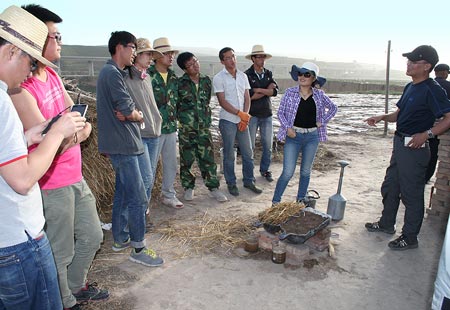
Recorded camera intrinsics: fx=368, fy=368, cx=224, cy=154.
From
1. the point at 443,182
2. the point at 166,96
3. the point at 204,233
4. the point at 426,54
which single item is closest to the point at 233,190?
the point at 204,233

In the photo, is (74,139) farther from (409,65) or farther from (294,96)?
(409,65)

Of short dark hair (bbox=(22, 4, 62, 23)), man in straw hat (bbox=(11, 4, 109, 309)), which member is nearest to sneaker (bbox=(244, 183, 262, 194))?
man in straw hat (bbox=(11, 4, 109, 309))

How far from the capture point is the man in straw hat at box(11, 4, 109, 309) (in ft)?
7.81

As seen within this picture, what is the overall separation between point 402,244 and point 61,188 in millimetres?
3656

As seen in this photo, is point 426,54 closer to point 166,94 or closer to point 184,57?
point 184,57

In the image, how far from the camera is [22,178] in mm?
1523

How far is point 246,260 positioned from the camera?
3.89 meters

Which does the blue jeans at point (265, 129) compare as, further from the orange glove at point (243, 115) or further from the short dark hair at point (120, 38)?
the short dark hair at point (120, 38)

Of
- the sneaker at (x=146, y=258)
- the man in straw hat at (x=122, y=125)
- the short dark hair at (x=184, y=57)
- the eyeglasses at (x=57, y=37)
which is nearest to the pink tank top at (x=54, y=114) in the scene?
the eyeglasses at (x=57, y=37)

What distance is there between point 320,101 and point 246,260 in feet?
7.54

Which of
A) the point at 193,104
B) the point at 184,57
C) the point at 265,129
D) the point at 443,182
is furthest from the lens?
the point at 265,129

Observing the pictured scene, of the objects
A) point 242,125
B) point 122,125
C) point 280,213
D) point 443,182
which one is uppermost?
point 122,125

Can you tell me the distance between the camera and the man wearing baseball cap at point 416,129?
12.7ft

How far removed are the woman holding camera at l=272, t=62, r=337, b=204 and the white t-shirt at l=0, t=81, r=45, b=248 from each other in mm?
3518
